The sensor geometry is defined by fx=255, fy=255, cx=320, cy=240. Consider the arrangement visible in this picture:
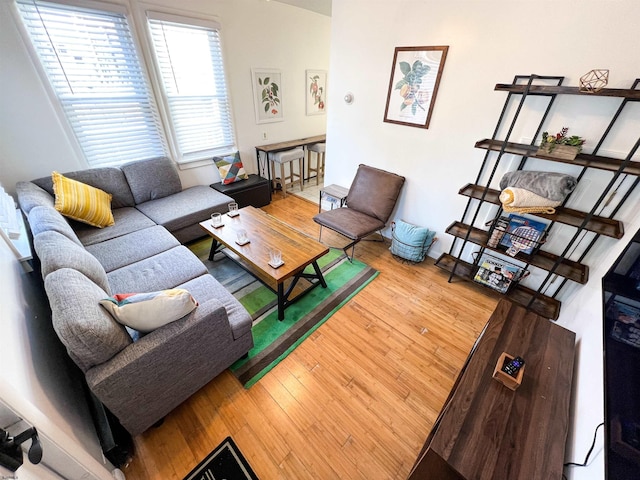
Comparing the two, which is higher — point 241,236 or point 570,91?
point 570,91

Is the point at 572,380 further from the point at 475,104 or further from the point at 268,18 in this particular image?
the point at 268,18

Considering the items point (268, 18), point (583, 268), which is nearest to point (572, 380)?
point (583, 268)

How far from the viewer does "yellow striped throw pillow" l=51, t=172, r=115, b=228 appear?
2.27 m

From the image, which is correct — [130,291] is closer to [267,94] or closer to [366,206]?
[366,206]

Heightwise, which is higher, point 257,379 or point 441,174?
point 441,174

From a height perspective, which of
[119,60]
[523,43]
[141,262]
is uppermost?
[523,43]

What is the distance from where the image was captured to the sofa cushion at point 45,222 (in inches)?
69.2

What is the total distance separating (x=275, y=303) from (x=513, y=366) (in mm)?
1705

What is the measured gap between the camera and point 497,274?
2328 mm

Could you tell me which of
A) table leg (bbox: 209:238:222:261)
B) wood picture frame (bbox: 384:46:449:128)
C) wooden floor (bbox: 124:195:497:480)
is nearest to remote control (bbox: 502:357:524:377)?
wooden floor (bbox: 124:195:497:480)

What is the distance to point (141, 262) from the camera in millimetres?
2070

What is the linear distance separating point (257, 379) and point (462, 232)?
218 cm

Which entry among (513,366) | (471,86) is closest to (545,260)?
(513,366)

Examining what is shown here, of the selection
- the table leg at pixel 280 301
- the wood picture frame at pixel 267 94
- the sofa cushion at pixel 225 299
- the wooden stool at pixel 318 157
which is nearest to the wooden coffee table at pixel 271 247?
the table leg at pixel 280 301
